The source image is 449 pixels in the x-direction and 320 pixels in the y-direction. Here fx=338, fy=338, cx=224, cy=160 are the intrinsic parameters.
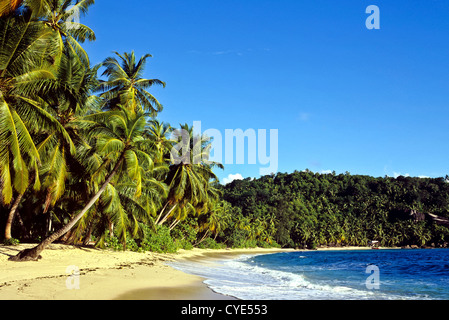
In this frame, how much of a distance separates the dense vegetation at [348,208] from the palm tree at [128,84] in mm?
68189

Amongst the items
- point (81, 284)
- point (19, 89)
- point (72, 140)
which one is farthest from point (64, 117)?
point (81, 284)

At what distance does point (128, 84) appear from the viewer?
26.3 m

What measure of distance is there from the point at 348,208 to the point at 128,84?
11264cm

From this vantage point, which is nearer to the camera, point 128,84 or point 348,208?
point 128,84

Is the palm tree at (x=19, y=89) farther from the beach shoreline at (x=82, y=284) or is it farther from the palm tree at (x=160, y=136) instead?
the palm tree at (x=160, y=136)

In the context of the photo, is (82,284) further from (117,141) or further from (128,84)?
(128,84)

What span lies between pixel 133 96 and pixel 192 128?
9169mm

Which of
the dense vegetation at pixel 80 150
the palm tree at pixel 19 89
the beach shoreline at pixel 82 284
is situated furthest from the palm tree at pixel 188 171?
the palm tree at pixel 19 89
